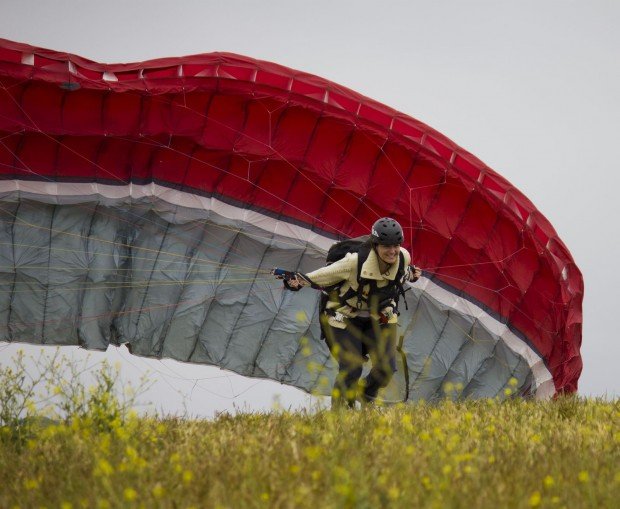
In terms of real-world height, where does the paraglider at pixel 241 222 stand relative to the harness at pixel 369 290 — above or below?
above

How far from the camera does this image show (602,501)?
4.10 m

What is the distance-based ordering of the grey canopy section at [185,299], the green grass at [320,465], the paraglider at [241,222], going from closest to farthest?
the green grass at [320,465] → the paraglider at [241,222] → the grey canopy section at [185,299]

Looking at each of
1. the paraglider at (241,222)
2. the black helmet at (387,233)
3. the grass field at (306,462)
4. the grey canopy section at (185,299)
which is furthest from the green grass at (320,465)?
the grey canopy section at (185,299)

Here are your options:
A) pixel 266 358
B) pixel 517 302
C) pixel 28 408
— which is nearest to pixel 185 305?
pixel 266 358

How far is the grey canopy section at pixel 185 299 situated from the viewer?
12.5 meters

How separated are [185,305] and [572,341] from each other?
19.3 feet

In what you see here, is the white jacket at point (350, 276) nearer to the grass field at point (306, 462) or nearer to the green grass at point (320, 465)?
the grass field at point (306, 462)

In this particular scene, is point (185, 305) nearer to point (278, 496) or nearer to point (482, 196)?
point (482, 196)

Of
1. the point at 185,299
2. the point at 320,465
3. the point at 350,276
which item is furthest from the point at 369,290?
the point at 185,299

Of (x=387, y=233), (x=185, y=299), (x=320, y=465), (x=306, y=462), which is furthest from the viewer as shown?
(x=185, y=299)

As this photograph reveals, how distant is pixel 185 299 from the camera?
13.1 metres

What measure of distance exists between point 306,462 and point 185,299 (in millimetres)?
8647

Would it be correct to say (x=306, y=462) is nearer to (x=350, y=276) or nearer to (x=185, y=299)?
(x=350, y=276)

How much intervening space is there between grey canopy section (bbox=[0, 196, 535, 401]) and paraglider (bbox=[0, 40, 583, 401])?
23 millimetres
